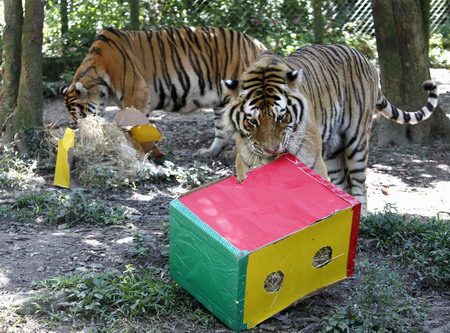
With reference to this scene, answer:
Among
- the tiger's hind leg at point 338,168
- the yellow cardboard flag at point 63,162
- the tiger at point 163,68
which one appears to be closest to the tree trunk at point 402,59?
the tiger at point 163,68

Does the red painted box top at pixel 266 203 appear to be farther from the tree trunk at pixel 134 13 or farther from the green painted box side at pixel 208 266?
the tree trunk at pixel 134 13

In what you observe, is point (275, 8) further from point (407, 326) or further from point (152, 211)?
point (407, 326)

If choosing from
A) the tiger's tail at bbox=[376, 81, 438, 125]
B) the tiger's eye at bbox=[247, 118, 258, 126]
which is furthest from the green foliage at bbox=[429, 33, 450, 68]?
the tiger's eye at bbox=[247, 118, 258, 126]

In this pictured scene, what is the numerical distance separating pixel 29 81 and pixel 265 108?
3442 mm

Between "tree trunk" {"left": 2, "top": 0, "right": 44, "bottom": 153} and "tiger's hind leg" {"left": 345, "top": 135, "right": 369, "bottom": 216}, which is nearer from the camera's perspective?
"tiger's hind leg" {"left": 345, "top": 135, "right": 369, "bottom": 216}

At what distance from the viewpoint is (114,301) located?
3.57m

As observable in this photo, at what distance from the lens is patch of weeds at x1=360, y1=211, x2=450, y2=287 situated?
416cm

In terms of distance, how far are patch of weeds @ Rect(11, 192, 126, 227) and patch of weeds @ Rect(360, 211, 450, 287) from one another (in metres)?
1.88

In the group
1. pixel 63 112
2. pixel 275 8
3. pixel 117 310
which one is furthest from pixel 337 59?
pixel 275 8

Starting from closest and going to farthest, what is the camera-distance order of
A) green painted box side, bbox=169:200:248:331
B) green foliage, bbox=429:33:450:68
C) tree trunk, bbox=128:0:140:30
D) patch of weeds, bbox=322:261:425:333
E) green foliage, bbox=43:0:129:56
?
green painted box side, bbox=169:200:248:331, patch of weeds, bbox=322:261:425:333, tree trunk, bbox=128:0:140:30, green foliage, bbox=43:0:129:56, green foliage, bbox=429:33:450:68

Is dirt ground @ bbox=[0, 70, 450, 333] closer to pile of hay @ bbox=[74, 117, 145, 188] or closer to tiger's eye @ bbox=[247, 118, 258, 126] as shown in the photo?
pile of hay @ bbox=[74, 117, 145, 188]

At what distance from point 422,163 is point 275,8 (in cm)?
482

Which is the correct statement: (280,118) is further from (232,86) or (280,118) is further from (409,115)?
(409,115)

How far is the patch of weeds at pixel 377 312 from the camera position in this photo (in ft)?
11.1
